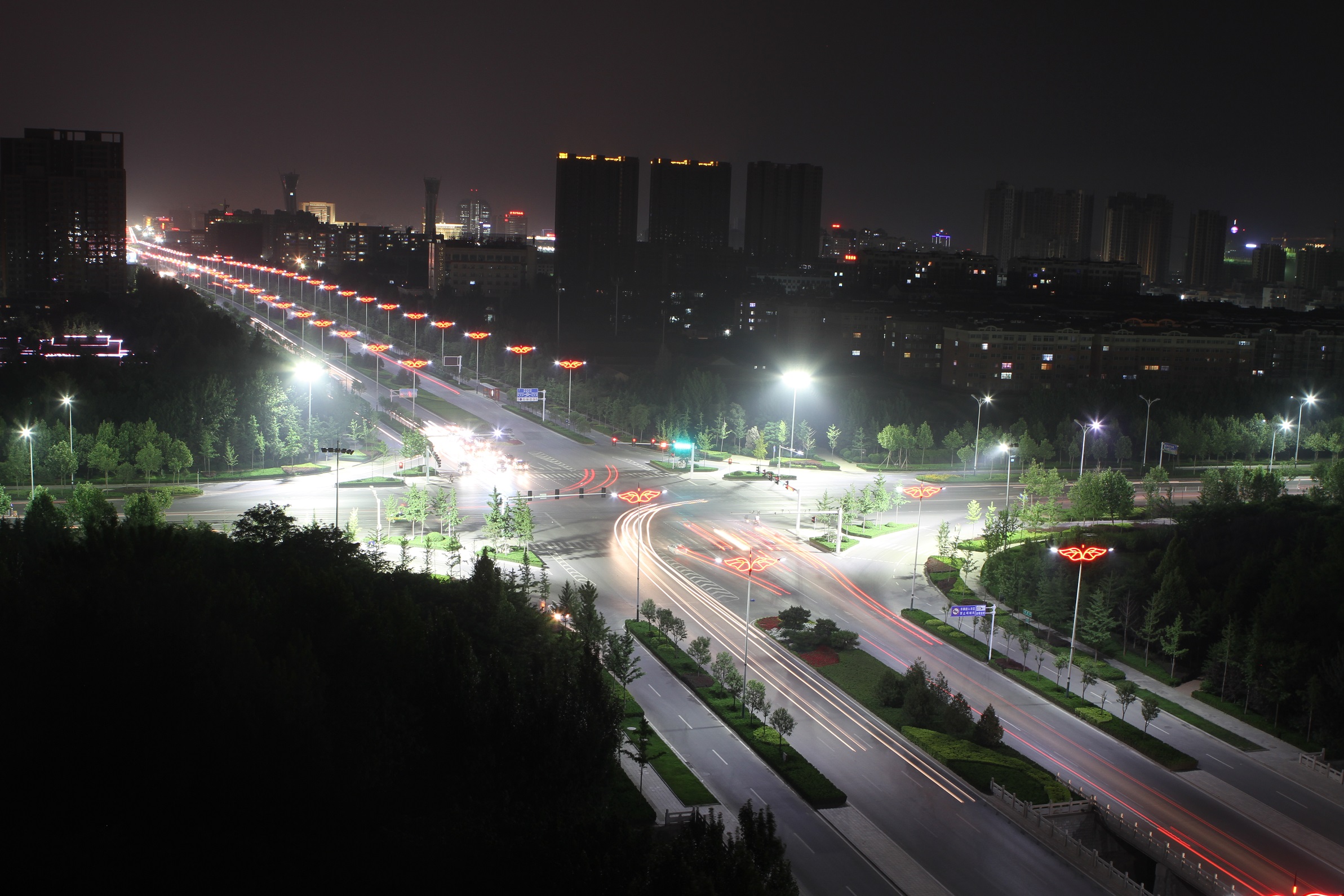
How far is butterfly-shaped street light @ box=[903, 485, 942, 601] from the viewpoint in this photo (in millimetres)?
39688

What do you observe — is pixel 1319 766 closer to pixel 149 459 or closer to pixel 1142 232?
pixel 149 459

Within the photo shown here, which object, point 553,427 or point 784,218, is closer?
point 553,427

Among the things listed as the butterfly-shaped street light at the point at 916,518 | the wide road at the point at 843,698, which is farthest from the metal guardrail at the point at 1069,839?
the butterfly-shaped street light at the point at 916,518

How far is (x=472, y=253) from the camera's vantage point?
463 feet

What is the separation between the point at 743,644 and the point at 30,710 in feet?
60.0

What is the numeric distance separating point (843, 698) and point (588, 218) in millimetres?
123647

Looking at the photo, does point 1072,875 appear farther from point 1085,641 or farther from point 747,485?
point 747,485

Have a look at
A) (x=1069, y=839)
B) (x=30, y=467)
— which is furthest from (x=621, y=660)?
(x=30, y=467)

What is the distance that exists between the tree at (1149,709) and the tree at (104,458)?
135 feet

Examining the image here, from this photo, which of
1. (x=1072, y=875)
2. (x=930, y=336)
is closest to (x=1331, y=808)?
(x=1072, y=875)

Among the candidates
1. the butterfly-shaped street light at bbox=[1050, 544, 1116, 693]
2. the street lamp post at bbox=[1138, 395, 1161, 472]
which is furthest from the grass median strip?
the street lamp post at bbox=[1138, 395, 1161, 472]

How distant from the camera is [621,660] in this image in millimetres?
28469

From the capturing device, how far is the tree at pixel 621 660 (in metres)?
28.5

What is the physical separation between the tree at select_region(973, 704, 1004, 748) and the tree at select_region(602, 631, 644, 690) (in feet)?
26.8
